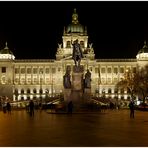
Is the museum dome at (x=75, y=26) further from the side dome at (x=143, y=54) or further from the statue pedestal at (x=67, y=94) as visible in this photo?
the statue pedestal at (x=67, y=94)

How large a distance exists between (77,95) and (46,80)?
109m

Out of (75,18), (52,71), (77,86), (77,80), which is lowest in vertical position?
(77,86)

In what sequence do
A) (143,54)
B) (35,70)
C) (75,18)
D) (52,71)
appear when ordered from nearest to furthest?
(143,54) < (52,71) < (35,70) < (75,18)

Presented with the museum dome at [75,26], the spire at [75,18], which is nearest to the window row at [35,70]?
the museum dome at [75,26]

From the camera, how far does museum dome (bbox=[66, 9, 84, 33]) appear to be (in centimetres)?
16900

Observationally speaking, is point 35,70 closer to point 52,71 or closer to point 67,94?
point 52,71

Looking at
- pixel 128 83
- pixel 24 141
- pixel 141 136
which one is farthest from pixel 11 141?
pixel 128 83

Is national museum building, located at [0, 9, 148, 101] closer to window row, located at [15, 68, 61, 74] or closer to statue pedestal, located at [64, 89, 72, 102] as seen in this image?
window row, located at [15, 68, 61, 74]

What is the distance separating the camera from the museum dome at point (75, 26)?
554 ft

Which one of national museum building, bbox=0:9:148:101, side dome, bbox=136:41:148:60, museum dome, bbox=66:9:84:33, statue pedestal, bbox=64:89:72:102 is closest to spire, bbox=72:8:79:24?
museum dome, bbox=66:9:84:33

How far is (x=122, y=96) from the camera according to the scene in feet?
507

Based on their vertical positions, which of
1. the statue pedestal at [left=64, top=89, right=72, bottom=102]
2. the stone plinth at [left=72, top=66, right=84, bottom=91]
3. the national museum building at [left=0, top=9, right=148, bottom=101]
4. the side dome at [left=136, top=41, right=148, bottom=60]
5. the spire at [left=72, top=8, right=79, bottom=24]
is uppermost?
the spire at [left=72, top=8, right=79, bottom=24]

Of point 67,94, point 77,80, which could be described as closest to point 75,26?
point 77,80

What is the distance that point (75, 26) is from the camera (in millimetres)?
169000
